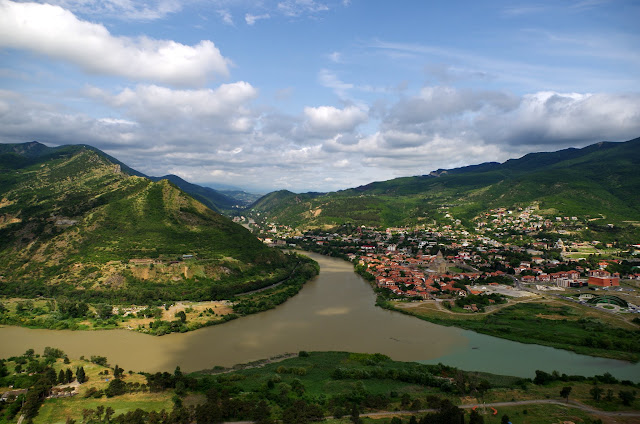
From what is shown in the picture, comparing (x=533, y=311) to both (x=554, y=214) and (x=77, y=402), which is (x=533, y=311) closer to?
(x=77, y=402)

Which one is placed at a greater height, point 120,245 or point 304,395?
point 120,245

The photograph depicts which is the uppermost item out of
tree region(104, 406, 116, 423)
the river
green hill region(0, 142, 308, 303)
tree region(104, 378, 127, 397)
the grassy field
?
green hill region(0, 142, 308, 303)

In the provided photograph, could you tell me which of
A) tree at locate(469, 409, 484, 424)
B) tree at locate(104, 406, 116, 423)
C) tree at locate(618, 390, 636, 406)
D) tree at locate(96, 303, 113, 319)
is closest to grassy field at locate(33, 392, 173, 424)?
tree at locate(104, 406, 116, 423)

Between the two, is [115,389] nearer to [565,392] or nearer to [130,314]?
[130,314]

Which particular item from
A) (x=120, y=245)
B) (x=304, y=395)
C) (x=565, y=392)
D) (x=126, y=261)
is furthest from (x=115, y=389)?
(x=120, y=245)

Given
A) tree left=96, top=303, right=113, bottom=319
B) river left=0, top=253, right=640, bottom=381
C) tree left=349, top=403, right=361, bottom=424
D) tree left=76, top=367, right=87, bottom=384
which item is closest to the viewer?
tree left=349, top=403, right=361, bottom=424

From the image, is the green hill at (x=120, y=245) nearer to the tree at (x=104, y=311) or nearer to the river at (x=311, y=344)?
the tree at (x=104, y=311)

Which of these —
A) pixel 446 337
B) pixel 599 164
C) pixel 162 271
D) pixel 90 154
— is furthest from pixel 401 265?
pixel 599 164

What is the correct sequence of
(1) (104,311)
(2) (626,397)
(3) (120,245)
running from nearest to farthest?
1. (2) (626,397)
2. (1) (104,311)
3. (3) (120,245)

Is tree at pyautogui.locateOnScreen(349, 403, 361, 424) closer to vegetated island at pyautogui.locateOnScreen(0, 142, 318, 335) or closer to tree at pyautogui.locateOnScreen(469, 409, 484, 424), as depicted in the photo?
tree at pyautogui.locateOnScreen(469, 409, 484, 424)
